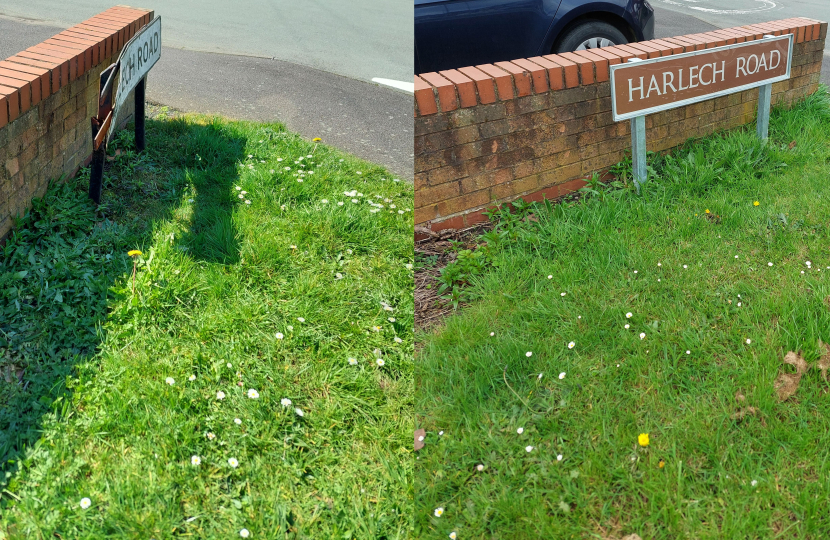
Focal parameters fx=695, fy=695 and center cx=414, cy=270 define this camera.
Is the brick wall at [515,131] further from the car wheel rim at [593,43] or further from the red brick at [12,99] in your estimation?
the red brick at [12,99]

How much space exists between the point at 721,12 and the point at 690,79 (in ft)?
28.9

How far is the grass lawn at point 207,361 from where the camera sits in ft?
7.38

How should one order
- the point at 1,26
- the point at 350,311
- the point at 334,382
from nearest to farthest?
the point at 334,382
the point at 350,311
the point at 1,26

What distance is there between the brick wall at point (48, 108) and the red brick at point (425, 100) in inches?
74.4

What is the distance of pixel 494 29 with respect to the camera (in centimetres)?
507

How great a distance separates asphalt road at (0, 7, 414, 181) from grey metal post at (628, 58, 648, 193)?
1644 mm

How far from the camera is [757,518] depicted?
203 cm

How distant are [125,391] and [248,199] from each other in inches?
70.4

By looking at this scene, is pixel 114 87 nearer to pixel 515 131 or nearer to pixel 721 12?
pixel 515 131

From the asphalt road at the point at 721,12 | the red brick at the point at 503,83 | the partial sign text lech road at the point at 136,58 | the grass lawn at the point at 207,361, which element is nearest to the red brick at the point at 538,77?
the red brick at the point at 503,83

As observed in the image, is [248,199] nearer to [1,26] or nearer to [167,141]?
[167,141]

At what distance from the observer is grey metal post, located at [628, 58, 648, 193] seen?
3.97 metres

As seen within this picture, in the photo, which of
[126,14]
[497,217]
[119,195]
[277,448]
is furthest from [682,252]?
[126,14]

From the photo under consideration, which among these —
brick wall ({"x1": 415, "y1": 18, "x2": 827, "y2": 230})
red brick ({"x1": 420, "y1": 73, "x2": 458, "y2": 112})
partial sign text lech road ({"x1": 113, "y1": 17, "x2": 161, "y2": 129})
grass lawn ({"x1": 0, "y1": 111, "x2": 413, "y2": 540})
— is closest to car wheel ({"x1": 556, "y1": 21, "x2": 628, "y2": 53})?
brick wall ({"x1": 415, "y1": 18, "x2": 827, "y2": 230})
